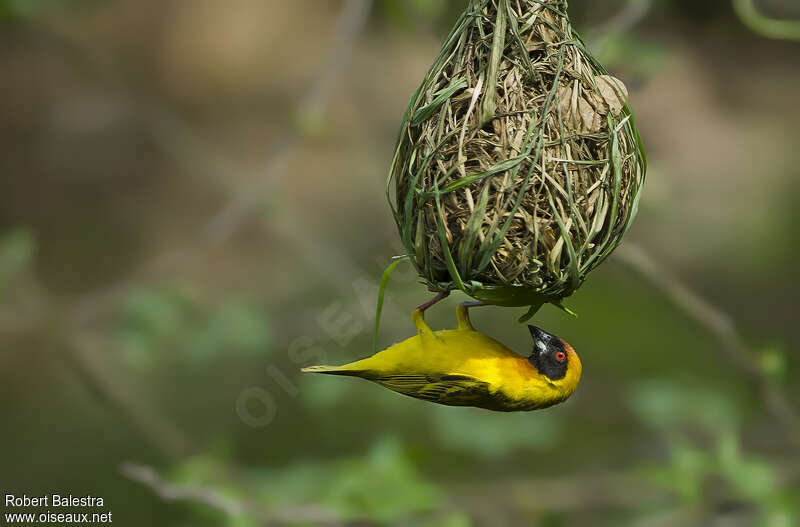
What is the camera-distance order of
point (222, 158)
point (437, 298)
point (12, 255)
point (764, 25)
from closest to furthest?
1. point (437, 298)
2. point (764, 25)
3. point (12, 255)
4. point (222, 158)

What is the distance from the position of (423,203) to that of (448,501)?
127 inches

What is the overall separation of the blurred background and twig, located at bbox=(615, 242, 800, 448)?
47 centimetres

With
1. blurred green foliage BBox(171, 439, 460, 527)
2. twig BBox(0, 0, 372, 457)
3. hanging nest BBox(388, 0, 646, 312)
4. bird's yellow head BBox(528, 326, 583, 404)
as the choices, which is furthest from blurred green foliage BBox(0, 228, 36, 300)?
bird's yellow head BBox(528, 326, 583, 404)

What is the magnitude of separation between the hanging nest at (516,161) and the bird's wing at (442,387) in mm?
337

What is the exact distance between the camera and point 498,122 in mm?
2111

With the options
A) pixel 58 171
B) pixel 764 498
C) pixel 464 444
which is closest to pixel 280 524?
pixel 464 444

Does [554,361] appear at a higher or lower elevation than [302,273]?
lower

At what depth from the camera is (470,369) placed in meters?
2.43

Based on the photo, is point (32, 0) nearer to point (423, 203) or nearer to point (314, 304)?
point (314, 304)

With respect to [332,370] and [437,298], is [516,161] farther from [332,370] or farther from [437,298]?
[332,370]

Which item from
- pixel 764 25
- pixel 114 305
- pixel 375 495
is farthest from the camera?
pixel 114 305

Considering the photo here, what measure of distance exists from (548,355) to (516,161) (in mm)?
697

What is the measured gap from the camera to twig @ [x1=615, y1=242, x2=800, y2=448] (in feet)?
10.7

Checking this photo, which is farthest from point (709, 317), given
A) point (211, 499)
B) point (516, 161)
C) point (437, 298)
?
point (211, 499)
